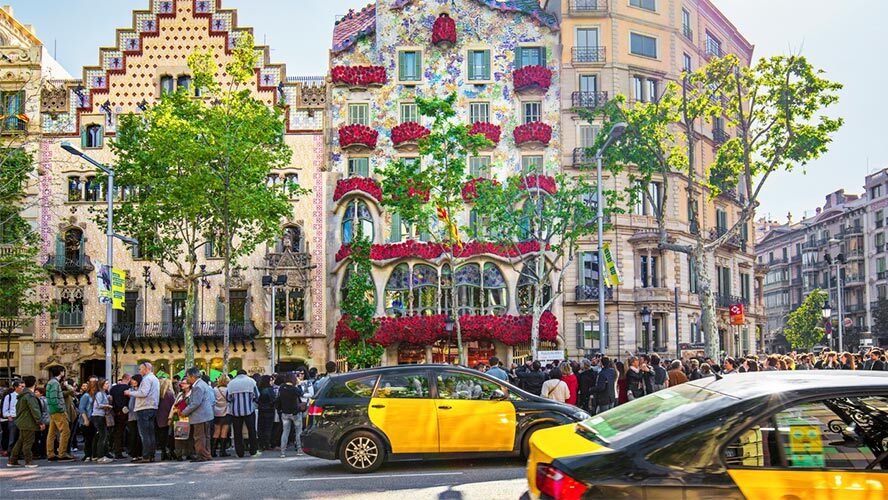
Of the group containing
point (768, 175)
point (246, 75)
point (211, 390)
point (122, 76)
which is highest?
point (122, 76)

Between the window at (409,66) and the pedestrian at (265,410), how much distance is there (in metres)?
28.5

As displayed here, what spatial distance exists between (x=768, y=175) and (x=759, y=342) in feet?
92.2

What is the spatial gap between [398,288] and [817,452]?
36.7 m

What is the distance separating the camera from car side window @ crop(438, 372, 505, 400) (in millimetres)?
13633

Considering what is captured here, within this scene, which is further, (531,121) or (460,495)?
(531,121)

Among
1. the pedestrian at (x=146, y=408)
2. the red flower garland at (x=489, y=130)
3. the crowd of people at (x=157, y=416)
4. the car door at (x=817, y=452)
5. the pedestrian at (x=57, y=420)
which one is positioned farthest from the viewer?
the red flower garland at (x=489, y=130)

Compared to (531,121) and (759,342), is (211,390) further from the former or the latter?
A: (759,342)

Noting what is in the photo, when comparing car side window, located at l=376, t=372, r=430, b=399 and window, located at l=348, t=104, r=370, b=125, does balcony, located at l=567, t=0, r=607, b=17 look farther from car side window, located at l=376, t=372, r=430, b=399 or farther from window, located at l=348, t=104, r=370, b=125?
car side window, located at l=376, t=372, r=430, b=399

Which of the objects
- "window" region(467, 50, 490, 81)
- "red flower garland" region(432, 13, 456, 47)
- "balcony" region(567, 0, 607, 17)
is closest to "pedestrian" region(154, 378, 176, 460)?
"window" region(467, 50, 490, 81)

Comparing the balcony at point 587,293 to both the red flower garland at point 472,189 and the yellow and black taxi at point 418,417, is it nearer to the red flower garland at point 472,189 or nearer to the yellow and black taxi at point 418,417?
the red flower garland at point 472,189

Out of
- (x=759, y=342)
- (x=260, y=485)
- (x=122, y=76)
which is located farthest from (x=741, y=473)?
(x=759, y=342)

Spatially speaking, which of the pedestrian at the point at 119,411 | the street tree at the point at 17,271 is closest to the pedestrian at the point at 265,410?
the pedestrian at the point at 119,411

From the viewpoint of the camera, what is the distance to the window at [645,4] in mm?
44938

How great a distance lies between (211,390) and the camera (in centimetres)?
1628
